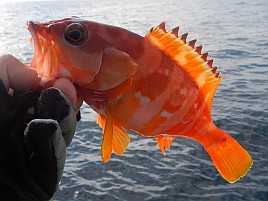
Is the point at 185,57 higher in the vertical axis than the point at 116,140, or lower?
higher

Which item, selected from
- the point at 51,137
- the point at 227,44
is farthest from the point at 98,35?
the point at 227,44

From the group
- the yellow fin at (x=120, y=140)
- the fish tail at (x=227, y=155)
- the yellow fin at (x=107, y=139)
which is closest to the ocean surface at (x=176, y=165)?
the fish tail at (x=227, y=155)

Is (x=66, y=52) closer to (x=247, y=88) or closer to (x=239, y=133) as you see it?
(x=239, y=133)

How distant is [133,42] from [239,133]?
28.8 ft

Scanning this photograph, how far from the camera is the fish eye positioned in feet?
9.03

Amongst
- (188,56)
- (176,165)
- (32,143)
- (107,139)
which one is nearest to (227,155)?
(188,56)

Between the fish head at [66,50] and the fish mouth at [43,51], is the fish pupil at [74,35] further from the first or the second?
the fish mouth at [43,51]

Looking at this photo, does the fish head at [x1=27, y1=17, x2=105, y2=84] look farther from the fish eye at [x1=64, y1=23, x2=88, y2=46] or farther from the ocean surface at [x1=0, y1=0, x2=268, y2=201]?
the ocean surface at [x1=0, y1=0, x2=268, y2=201]

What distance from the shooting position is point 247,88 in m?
14.9

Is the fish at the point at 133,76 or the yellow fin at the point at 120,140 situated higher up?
the fish at the point at 133,76

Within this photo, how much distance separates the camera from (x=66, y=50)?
2779 millimetres

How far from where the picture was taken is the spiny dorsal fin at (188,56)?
120 inches

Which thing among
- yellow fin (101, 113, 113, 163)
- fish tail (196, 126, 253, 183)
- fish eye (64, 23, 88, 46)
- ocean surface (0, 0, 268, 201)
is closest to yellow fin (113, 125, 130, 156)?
yellow fin (101, 113, 113, 163)

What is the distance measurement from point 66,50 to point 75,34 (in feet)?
0.49
